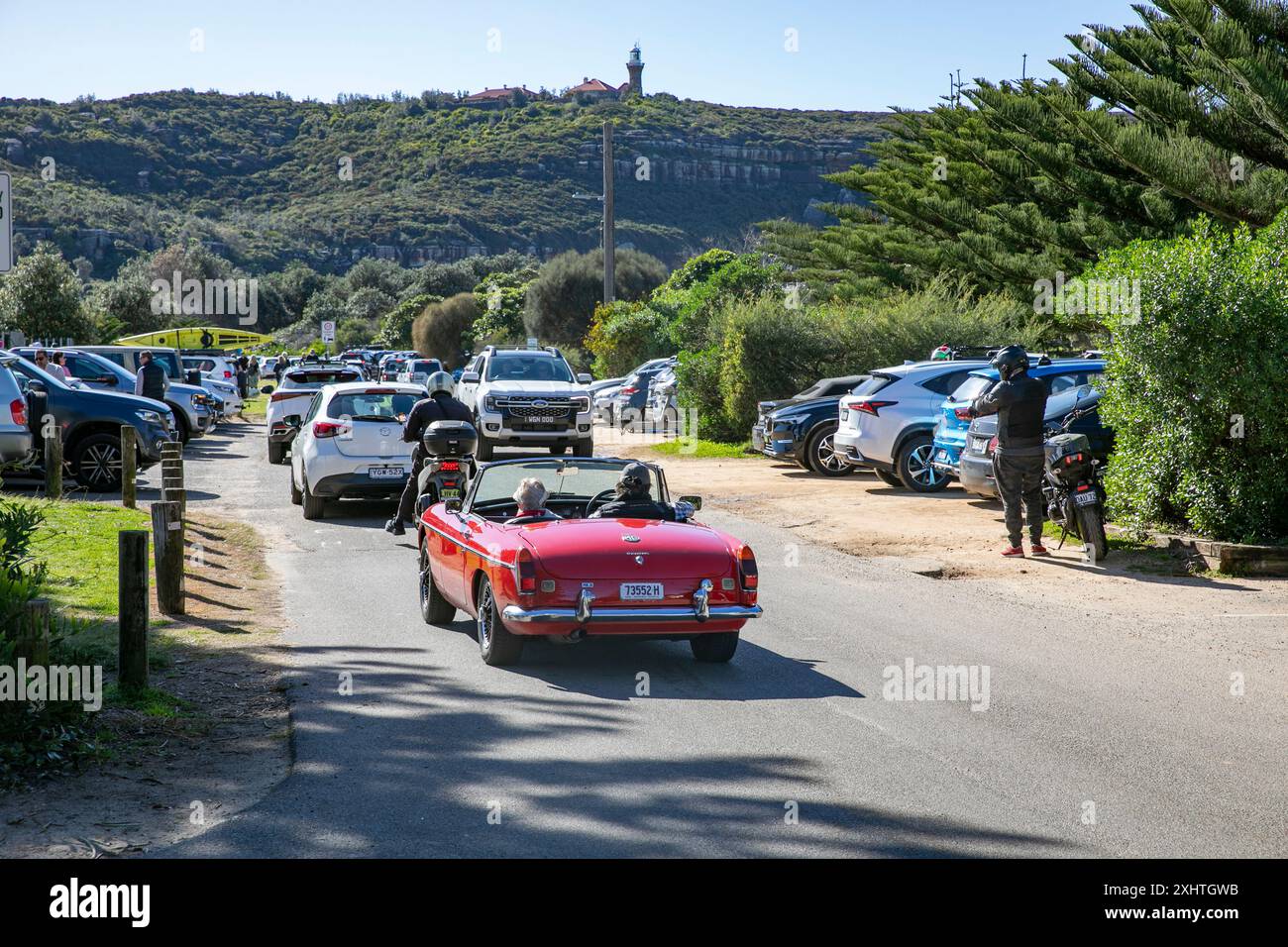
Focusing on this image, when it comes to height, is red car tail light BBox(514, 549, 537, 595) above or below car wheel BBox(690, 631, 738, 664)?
above

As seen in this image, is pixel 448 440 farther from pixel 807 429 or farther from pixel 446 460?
pixel 807 429

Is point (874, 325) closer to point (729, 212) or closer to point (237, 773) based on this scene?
point (237, 773)

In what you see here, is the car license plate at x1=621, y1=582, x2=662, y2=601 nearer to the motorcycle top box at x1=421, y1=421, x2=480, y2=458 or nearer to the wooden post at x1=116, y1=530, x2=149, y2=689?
the wooden post at x1=116, y1=530, x2=149, y2=689

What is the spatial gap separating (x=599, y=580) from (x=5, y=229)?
4.72 metres

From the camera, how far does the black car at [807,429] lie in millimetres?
23391

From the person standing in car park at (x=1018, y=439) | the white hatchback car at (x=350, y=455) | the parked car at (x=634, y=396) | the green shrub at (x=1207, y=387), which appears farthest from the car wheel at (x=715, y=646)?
the parked car at (x=634, y=396)

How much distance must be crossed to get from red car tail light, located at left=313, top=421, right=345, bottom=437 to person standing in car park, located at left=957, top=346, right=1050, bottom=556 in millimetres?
7388

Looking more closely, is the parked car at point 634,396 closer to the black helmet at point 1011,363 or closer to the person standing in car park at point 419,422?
the person standing in car park at point 419,422

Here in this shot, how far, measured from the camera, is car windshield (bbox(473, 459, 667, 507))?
400 inches

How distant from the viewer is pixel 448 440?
1420cm

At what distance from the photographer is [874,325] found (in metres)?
28.5

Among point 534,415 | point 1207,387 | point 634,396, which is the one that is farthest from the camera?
point 634,396

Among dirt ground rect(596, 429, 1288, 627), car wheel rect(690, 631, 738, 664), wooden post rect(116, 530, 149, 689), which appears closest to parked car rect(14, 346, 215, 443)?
dirt ground rect(596, 429, 1288, 627)

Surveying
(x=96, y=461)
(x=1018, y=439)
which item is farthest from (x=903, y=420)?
(x=96, y=461)
